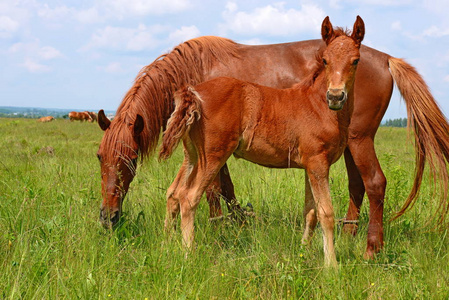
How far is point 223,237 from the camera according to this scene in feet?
13.0

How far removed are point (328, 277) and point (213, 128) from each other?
1.42 metres

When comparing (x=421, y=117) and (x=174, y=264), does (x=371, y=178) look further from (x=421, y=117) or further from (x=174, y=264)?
(x=174, y=264)

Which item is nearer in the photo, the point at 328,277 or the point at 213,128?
the point at 328,277

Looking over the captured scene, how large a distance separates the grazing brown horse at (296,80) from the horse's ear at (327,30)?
1.91 feet

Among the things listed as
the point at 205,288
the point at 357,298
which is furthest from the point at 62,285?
the point at 357,298

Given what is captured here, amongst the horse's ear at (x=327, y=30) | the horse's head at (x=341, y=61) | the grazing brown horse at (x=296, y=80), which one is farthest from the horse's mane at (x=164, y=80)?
the horse's head at (x=341, y=61)

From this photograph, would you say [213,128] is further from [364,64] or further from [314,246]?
[364,64]

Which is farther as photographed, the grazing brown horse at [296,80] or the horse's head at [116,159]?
the grazing brown horse at [296,80]

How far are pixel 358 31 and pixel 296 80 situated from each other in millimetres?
1308

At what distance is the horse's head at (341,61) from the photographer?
Result: 3127 millimetres

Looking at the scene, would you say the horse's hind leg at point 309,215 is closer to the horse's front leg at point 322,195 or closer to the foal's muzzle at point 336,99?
the horse's front leg at point 322,195

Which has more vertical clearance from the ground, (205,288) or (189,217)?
(189,217)

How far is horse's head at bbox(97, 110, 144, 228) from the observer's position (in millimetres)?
3727

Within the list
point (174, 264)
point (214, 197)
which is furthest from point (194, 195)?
point (214, 197)
